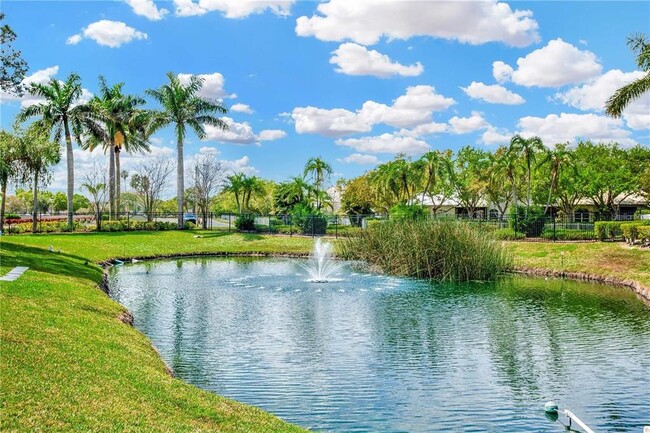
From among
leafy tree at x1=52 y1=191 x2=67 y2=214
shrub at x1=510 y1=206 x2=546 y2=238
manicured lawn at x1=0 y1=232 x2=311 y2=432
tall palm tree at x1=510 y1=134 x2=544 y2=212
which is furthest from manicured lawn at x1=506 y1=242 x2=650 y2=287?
leafy tree at x1=52 y1=191 x2=67 y2=214

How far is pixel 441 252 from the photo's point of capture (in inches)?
1160

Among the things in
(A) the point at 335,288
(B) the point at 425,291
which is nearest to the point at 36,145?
(A) the point at 335,288

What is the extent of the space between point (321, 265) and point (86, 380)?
26.8m

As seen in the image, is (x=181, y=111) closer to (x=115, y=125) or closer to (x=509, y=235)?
(x=115, y=125)

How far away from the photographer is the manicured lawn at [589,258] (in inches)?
1141

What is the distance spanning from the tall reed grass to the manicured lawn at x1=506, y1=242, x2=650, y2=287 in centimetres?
281

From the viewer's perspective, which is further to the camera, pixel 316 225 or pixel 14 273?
pixel 316 225

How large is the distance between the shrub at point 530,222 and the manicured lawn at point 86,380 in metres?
33.5

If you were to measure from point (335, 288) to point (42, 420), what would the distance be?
19.5 meters

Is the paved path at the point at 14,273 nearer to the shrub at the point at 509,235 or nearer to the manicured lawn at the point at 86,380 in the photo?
the manicured lawn at the point at 86,380

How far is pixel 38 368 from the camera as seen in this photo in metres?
8.75

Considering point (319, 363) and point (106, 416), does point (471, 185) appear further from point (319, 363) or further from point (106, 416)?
point (106, 416)

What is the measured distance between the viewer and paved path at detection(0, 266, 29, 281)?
17.0 m

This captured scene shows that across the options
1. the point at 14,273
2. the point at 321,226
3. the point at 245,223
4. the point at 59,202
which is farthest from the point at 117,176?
the point at 59,202
